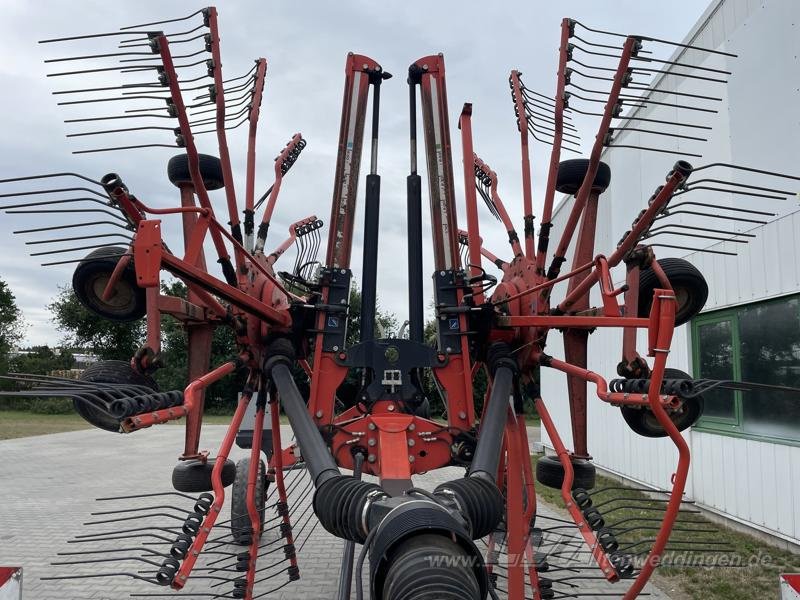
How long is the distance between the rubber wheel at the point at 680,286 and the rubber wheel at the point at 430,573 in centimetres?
225

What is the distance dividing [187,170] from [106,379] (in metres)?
1.95

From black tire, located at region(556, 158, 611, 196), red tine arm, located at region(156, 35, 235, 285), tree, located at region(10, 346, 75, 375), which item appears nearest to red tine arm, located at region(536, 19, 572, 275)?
black tire, located at region(556, 158, 611, 196)

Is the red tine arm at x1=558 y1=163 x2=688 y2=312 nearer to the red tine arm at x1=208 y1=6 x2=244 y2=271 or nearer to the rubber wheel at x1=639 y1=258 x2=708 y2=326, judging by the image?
the rubber wheel at x1=639 y1=258 x2=708 y2=326

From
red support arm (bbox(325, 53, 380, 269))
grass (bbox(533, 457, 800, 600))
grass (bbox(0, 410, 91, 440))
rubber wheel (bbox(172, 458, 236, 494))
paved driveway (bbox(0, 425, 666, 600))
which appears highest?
red support arm (bbox(325, 53, 380, 269))

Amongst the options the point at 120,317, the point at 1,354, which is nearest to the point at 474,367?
the point at 120,317

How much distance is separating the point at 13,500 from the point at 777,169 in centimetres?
1133

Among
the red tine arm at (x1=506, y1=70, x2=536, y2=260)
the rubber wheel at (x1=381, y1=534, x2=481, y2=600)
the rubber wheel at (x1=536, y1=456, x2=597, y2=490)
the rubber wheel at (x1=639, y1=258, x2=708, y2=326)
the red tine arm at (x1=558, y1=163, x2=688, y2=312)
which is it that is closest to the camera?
the rubber wheel at (x1=381, y1=534, x2=481, y2=600)

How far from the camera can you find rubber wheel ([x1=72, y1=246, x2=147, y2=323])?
373 centimetres

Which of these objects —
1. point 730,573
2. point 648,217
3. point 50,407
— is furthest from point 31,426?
point 648,217

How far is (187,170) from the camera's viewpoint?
14.8 ft

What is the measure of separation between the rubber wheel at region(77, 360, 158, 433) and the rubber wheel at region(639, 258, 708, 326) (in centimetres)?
281

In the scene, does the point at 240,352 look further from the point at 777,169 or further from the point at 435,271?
the point at 777,169

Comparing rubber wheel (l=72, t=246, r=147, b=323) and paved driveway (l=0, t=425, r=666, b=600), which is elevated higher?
rubber wheel (l=72, t=246, r=147, b=323)

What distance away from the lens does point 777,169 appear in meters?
6.09
